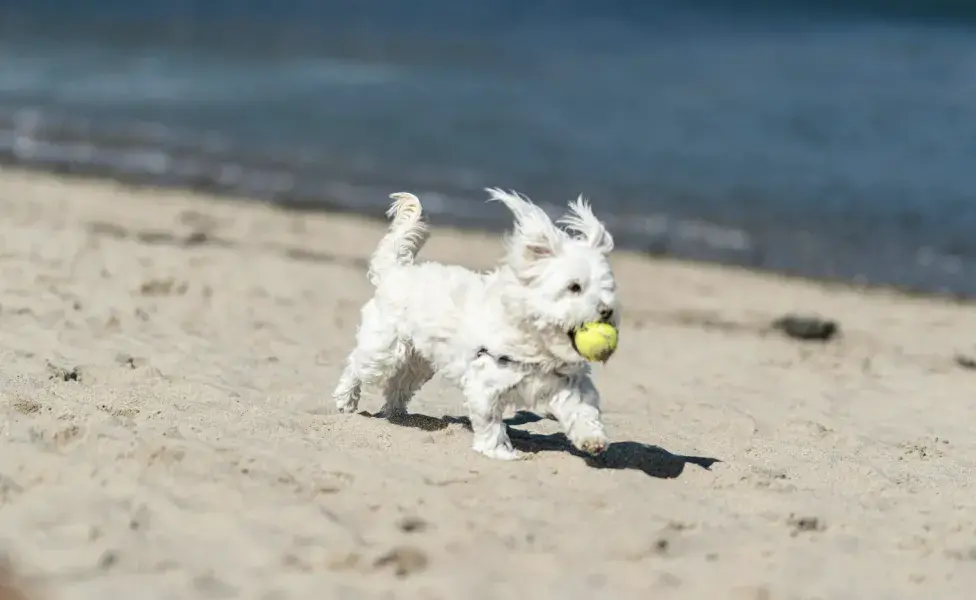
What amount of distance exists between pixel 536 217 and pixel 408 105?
651 inches

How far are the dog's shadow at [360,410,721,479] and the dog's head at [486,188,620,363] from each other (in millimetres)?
886

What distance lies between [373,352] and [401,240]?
0.67 m

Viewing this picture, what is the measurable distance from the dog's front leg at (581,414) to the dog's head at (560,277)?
0.84 ft

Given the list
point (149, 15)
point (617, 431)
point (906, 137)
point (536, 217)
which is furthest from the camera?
point (149, 15)

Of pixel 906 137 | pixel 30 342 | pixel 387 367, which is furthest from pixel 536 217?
pixel 906 137

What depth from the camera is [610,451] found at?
6652mm

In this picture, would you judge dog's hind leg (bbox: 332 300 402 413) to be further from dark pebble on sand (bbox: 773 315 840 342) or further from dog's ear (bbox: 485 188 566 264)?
dark pebble on sand (bbox: 773 315 840 342)

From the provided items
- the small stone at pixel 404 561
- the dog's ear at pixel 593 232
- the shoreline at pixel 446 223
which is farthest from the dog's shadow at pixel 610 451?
the shoreline at pixel 446 223

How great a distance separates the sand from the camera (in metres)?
4.82

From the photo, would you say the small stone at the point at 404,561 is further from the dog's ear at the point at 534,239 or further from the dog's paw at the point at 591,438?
the dog's ear at the point at 534,239

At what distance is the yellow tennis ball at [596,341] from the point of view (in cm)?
553

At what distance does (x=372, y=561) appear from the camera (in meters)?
4.80

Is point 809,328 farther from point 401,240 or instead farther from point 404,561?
point 404,561

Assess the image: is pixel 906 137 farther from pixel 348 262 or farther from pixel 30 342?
pixel 30 342
